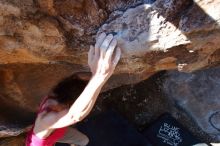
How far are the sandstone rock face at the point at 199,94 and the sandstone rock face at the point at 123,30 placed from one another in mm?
963

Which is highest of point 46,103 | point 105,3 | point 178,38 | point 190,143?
point 105,3

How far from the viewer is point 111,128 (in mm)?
2969

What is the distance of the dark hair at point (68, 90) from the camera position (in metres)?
1.93

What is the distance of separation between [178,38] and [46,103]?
64cm

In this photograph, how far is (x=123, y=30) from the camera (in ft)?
6.22

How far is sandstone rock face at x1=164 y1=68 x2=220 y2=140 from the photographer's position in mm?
3041

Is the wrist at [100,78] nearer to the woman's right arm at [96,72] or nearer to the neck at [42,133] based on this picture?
the woman's right arm at [96,72]

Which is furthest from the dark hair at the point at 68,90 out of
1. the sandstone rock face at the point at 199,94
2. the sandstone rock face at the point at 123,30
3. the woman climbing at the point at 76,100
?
the sandstone rock face at the point at 199,94

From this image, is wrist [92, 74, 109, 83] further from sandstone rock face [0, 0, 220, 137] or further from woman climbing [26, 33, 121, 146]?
sandstone rock face [0, 0, 220, 137]

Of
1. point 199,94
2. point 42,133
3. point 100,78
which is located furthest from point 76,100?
point 199,94

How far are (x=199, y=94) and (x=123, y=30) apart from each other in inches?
52.2

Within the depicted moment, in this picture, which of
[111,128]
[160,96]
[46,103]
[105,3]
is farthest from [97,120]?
[105,3]

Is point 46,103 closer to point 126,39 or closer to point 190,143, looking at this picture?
point 126,39

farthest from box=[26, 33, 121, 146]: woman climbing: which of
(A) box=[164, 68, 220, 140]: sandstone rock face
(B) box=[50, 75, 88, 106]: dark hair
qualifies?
(A) box=[164, 68, 220, 140]: sandstone rock face
